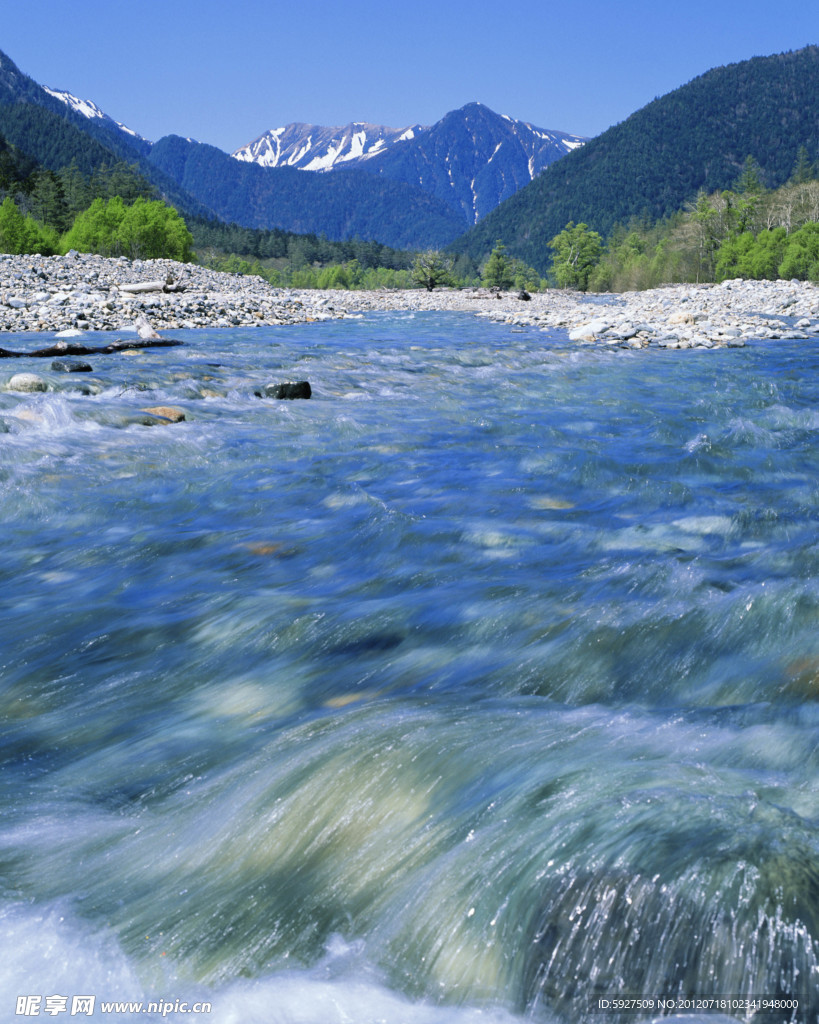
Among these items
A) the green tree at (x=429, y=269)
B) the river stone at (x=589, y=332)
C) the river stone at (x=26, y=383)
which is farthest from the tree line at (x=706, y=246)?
the river stone at (x=26, y=383)

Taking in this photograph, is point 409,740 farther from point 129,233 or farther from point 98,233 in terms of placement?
point 98,233

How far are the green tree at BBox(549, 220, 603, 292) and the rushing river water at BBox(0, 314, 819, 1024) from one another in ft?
319

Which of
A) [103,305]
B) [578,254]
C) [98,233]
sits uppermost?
[578,254]

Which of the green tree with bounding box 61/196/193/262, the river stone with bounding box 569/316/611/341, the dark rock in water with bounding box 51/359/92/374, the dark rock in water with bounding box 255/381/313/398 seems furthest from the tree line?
the dark rock in water with bounding box 51/359/92/374

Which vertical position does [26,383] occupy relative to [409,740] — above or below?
above

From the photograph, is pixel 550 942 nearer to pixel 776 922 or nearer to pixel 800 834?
pixel 776 922

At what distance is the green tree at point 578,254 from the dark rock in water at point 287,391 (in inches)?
3592

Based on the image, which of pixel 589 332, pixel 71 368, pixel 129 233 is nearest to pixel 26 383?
pixel 71 368

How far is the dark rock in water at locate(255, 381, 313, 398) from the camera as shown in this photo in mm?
12469

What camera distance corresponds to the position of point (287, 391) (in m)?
12.5

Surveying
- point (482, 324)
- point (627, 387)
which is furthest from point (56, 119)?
point (627, 387)

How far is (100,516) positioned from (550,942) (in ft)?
17.2

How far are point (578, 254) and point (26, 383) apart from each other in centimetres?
9966

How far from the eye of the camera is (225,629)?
13.3 ft
